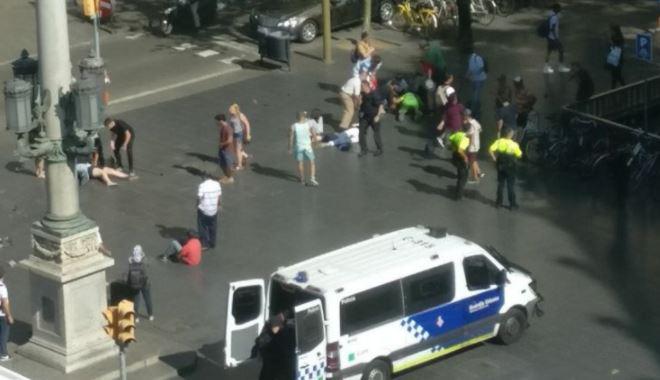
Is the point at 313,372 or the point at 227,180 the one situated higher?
the point at 313,372

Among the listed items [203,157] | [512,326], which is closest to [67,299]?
[512,326]

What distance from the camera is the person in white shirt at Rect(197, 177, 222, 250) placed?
27109mm

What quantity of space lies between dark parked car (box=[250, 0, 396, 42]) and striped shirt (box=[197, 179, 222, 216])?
13.4 metres

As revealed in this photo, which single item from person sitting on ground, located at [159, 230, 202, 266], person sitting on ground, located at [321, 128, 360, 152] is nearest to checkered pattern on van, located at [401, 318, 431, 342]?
person sitting on ground, located at [159, 230, 202, 266]

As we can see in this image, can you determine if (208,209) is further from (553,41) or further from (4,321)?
(553,41)

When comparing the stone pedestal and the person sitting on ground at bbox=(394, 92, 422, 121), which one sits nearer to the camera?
the stone pedestal

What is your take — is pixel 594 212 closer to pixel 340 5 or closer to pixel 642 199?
pixel 642 199

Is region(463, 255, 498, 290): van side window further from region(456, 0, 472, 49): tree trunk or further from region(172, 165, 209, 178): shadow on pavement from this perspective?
region(456, 0, 472, 49): tree trunk

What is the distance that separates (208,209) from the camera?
27188 mm

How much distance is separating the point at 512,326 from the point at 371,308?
2915 mm

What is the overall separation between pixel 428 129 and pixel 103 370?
43.5 ft

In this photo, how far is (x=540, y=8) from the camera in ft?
145

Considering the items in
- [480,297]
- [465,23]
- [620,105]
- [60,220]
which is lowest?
[465,23]

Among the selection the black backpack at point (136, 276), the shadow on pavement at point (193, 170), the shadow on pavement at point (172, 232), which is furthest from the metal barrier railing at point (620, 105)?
the black backpack at point (136, 276)
